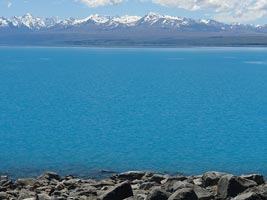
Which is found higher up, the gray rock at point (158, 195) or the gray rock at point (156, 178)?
the gray rock at point (158, 195)

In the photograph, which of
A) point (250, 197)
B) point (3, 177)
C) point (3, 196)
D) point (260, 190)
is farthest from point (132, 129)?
point (250, 197)

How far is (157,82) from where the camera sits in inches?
3246

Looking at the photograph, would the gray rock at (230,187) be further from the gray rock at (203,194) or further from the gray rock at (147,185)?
the gray rock at (147,185)

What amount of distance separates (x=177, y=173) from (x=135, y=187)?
737cm

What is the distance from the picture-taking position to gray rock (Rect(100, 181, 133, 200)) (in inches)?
665

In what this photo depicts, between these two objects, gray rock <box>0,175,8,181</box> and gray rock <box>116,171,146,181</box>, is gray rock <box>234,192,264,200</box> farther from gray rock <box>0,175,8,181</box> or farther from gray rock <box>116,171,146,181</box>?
gray rock <box>0,175,8,181</box>

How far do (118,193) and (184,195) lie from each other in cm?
236

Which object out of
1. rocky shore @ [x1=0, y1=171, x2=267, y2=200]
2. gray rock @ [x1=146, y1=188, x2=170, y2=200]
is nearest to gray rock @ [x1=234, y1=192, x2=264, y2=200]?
rocky shore @ [x1=0, y1=171, x2=267, y2=200]

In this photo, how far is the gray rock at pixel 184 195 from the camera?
608 inches

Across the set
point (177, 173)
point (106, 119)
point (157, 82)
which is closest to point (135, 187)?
point (177, 173)

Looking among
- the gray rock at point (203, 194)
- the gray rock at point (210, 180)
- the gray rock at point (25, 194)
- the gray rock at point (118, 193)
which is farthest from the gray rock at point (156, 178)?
the gray rock at point (203, 194)

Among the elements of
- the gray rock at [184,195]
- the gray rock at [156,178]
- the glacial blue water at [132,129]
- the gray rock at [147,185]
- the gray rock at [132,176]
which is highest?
the gray rock at [184,195]

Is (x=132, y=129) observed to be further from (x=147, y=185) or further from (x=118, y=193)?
(x=118, y=193)

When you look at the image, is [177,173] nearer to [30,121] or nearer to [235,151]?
[235,151]
